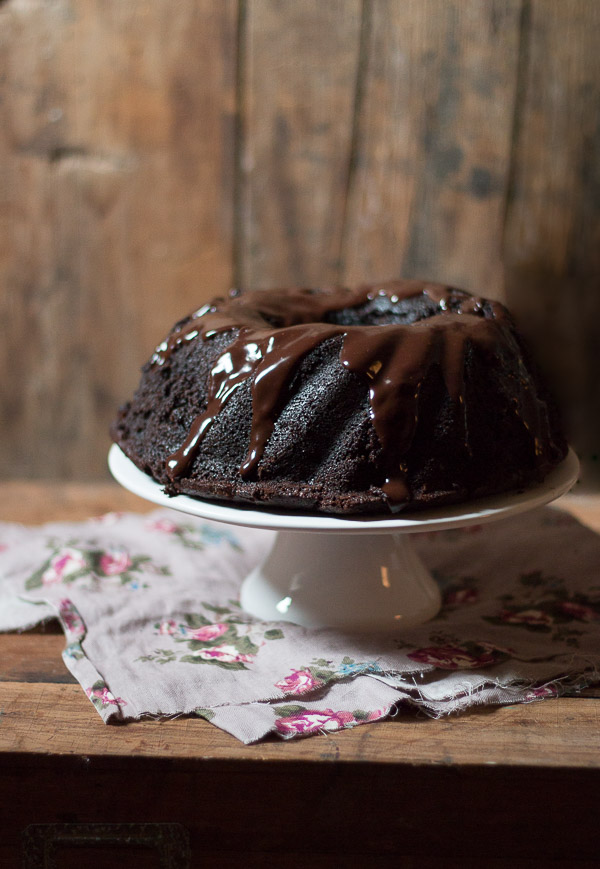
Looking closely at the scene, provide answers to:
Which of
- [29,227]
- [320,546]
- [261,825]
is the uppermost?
[29,227]

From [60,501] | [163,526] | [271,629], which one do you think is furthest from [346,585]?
[60,501]

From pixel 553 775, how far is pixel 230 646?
0.41 metres

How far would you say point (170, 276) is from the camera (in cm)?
174

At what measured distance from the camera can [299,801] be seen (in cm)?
89

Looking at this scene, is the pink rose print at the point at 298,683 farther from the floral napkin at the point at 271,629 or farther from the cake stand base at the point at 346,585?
the cake stand base at the point at 346,585

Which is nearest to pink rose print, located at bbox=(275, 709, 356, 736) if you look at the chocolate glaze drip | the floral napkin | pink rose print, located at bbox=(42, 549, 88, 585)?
the floral napkin

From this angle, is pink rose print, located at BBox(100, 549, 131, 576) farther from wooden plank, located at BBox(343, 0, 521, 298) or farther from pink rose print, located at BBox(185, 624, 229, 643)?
wooden plank, located at BBox(343, 0, 521, 298)

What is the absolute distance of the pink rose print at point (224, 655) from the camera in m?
1.05

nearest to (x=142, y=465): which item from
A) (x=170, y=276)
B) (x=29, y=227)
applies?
(x=170, y=276)

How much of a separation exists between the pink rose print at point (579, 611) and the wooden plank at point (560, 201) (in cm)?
66

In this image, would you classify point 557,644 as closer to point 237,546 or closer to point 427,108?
point 237,546

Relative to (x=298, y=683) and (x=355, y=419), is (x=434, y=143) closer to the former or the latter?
(x=355, y=419)

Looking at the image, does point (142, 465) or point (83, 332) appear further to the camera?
point (83, 332)

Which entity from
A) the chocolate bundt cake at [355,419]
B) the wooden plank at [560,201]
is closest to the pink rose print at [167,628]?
the chocolate bundt cake at [355,419]
